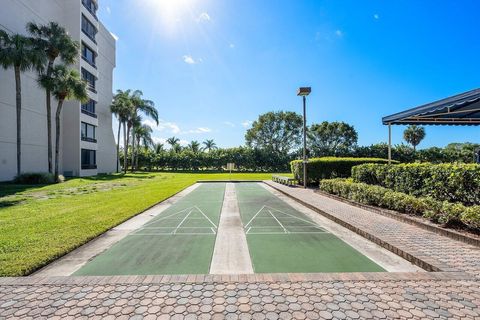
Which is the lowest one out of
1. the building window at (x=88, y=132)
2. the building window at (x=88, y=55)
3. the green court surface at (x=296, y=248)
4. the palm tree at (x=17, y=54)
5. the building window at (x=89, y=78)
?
the green court surface at (x=296, y=248)

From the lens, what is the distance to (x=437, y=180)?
7.27m

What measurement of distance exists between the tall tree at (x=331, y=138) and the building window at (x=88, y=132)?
3788cm

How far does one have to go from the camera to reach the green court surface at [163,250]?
4121 millimetres

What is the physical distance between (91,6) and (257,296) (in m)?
36.6

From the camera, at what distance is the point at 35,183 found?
18.4m

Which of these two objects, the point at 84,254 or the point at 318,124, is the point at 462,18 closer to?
the point at 84,254

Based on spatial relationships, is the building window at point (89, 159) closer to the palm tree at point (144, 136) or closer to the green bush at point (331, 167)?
the palm tree at point (144, 136)

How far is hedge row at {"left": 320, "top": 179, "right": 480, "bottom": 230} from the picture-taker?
5340mm

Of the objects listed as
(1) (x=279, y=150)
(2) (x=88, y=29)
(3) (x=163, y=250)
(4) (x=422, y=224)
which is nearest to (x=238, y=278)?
(3) (x=163, y=250)

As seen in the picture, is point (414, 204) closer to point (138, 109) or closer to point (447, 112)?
point (447, 112)

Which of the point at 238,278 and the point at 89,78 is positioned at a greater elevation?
the point at 89,78

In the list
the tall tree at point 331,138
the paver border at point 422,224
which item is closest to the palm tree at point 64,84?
the paver border at point 422,224

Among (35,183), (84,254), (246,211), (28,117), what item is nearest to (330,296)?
(84,254)

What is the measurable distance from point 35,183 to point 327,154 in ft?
147
